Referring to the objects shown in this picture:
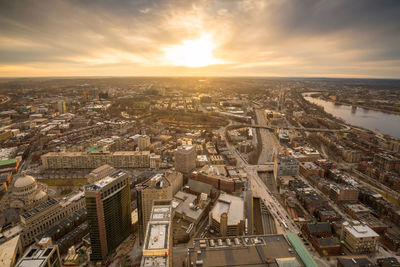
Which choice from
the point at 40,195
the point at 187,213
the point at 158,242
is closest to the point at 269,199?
the point at 187,213

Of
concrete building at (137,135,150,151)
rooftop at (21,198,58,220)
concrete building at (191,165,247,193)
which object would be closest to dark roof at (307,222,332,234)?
concrete building at (191,165,247,193)

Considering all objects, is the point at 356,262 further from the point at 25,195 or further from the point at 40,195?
the point at 25,195

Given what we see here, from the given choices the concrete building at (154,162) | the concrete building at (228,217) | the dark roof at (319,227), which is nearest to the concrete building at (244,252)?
the concrete building at (228,217)

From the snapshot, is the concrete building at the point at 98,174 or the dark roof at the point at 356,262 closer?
the dark roof at the point at 356,262

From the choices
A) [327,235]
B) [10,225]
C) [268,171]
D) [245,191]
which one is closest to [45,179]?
[10,225]

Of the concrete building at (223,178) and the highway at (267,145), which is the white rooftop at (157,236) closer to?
the concrete building at (223,178)
